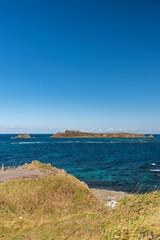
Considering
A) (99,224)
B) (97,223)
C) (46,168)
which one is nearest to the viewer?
(99,224)

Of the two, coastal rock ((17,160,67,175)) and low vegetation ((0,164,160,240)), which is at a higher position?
low vegetation ((0,164,160,240))

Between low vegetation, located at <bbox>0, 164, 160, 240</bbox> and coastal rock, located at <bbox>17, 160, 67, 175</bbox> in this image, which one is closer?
low vegetation, located at <bbox>0, 164, 160, 240</bbox>

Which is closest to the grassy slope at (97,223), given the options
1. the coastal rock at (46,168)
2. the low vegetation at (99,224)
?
the low vegetation at (99,224)

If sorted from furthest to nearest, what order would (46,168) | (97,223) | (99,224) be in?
(46,168) → (97,223) → (99,224)

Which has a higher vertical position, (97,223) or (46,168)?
(97,223)

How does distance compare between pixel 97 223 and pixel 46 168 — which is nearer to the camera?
pixel 97 223

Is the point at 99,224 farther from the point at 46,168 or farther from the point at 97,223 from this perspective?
the point at 46,168

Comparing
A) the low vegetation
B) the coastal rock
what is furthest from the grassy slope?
the coastal rock

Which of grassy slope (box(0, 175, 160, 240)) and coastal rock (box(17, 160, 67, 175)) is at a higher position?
grassy slope (box(0, 175, 160, 240))

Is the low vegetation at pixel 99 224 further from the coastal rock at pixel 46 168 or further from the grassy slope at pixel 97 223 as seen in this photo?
the coastal rock at pixel 46 168

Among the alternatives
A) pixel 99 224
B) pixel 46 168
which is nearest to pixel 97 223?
pixel 99 224

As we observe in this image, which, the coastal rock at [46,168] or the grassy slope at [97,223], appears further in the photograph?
the coastal rock at [46,168]

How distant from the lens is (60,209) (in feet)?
67.8

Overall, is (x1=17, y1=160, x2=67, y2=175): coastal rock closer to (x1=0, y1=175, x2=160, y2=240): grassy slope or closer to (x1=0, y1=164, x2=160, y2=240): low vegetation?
(x1=0, y1=175, x2=160, y2=240): grassy slope
